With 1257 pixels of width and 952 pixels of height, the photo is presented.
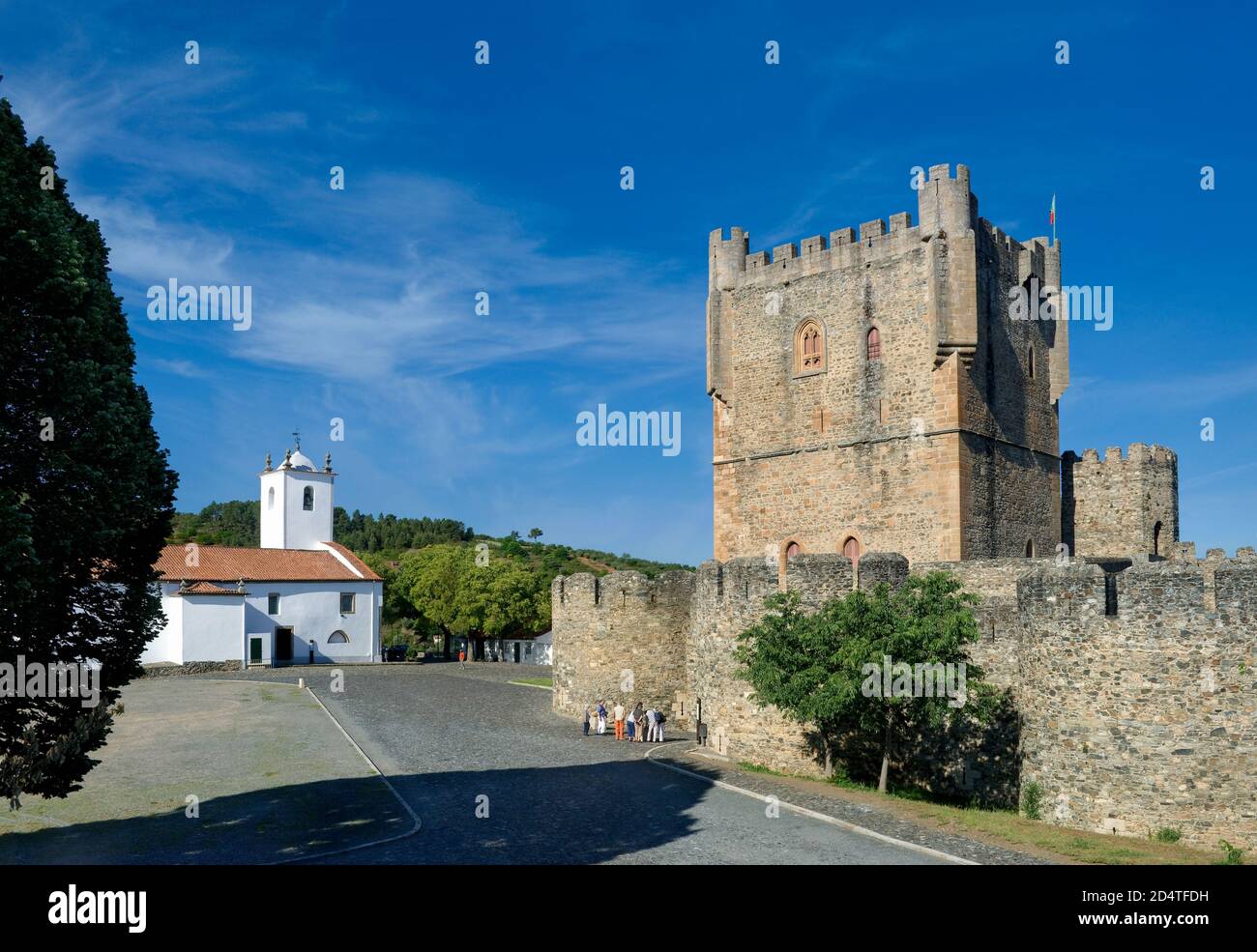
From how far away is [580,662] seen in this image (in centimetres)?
3025

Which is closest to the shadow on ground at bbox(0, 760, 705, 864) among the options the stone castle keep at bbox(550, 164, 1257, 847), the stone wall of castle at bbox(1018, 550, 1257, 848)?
the stone castle keep at bbox(550, 164, 1257, 847)

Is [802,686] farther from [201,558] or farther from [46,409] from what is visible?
[201,558]

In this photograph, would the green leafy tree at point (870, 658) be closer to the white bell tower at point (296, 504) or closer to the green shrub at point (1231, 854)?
the green shrub at point (1231, 854)

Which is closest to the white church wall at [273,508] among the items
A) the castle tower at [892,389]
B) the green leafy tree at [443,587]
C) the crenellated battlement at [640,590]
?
the green leafy tree at [443,587]

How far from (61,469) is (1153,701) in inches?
624

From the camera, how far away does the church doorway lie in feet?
176

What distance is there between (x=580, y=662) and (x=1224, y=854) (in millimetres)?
18635

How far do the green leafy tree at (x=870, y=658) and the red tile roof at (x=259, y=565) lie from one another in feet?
129

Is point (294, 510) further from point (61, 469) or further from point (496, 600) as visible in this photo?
point (61, 469)

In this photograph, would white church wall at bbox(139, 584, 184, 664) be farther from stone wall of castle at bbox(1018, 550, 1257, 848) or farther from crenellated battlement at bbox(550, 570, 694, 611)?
stone wall of castle at bbox(1018, 550, 1257, 848)

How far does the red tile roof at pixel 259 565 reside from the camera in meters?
52.0
